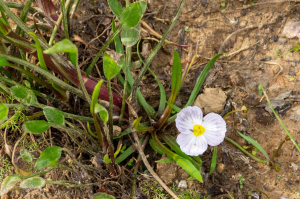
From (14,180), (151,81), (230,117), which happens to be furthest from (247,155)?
(14,180)

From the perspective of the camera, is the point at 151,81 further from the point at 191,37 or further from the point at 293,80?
the point at 293,80

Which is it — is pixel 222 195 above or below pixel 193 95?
below

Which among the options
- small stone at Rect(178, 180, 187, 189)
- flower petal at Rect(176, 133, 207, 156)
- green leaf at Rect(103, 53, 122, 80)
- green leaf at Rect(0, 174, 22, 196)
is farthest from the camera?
small stone at Rect(178, 180, 187, 189)

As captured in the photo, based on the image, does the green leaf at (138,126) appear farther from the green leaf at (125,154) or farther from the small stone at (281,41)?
the small stone at (281,41)

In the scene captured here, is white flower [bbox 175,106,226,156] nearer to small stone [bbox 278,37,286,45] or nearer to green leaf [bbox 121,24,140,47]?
green leaf [bbox 121,24,140,47]

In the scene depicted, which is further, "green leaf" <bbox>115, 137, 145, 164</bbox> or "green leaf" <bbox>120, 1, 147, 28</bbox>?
"green leaf" <bbox>115, 137, 145, 164</bbox>

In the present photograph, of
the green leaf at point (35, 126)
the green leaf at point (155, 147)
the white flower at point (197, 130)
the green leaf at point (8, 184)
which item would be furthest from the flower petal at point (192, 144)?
the green leaf at point (8, 184)

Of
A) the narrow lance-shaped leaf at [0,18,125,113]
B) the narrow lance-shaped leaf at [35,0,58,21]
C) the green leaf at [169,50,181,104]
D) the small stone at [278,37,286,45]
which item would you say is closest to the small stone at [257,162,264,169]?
the green leaf at [169,50,181,104]
